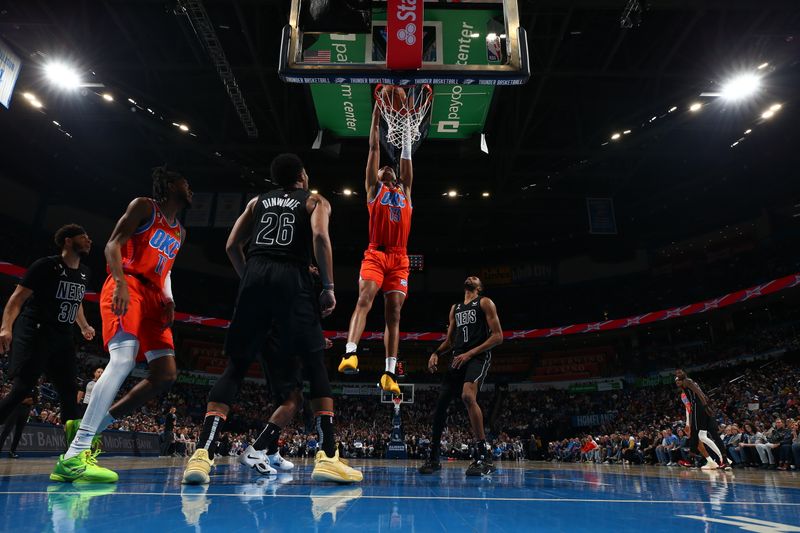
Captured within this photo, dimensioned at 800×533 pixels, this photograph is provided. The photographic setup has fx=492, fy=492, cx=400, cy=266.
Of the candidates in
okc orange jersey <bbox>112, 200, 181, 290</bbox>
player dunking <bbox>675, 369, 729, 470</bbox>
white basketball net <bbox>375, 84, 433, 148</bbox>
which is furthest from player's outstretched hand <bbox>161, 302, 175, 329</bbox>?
player dunking <bbox>675, 369, 729, 470</bbox>

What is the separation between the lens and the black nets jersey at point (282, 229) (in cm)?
316

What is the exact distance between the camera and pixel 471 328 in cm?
536

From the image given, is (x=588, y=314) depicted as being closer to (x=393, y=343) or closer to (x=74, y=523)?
(x=393, y=343)

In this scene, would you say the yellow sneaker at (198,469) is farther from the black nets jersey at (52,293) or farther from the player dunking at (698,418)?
the player dunking at (698,418)

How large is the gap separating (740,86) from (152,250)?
50.9 feet

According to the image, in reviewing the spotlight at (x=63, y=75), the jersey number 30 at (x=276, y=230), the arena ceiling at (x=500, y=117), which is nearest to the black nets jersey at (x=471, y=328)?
the jersey number 30 at (x=276, y=230)

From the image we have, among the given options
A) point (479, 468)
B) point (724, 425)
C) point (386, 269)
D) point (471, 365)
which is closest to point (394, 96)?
point (386, 269)

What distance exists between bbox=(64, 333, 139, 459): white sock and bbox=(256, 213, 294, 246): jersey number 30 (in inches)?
47.0

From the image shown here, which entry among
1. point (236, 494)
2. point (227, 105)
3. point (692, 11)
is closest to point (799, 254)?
point (692, 11)

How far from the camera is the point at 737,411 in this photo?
1653cm

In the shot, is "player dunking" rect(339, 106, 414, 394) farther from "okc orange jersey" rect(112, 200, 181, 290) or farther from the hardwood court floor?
the hardwood court floor

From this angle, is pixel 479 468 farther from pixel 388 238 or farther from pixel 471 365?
pixel 388 238

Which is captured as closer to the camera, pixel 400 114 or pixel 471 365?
pixel 471 365

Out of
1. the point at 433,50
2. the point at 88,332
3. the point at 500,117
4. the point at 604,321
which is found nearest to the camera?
the point at 88,332
